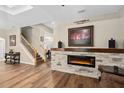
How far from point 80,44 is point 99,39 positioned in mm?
827

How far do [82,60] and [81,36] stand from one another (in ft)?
3.46

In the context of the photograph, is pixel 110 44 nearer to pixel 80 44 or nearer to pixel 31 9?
pixel 80 44

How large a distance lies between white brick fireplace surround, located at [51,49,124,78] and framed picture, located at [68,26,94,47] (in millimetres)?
498

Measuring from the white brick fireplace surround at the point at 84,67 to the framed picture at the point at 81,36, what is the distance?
498mm

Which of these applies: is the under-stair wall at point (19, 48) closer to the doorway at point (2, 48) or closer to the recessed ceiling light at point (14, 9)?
the doorway at point (2, 48)

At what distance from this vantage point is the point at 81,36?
4434mm

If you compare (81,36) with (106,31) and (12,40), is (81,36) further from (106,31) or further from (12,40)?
(12,40)

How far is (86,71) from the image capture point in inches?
154

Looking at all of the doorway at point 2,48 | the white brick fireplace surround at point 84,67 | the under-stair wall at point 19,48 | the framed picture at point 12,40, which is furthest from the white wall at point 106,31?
the doorway at point 2,48

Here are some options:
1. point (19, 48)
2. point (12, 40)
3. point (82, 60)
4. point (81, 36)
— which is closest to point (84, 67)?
point (82, 60)

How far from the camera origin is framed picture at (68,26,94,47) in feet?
13.9

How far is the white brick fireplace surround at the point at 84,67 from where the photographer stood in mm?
3285
